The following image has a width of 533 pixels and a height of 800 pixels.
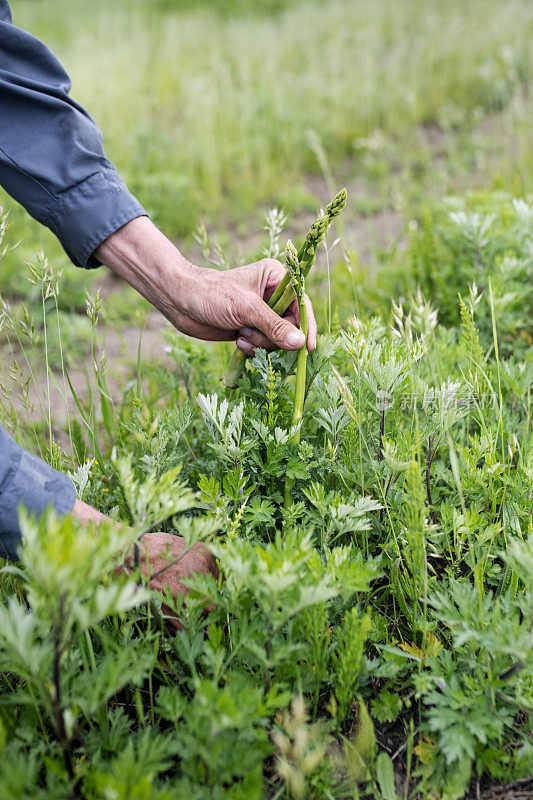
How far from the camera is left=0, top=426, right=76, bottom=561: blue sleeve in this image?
1.33 metres

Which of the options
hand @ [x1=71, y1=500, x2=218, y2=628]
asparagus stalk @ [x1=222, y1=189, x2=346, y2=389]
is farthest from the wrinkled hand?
asparagus stalk @ [x1=222, y1=189, x2=346, y2=389]

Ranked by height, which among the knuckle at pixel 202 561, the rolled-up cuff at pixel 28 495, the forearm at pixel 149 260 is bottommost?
the knuckle at pixel 202 561

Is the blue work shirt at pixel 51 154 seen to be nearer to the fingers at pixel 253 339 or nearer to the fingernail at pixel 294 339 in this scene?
the fingers at pixel 253 339

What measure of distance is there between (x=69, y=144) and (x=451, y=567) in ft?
5.97

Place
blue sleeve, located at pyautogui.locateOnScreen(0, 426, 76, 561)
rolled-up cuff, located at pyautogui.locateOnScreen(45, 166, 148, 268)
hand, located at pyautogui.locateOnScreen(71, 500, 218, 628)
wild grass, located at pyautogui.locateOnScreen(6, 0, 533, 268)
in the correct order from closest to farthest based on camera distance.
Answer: blue sleeve, located at pyautogui.locateOnScreen(0, 426, 76, 561) → hand, located at pyautogui.locateOnScreen(71, 500, 218, 628) → rolled-up cuff, located at pyautogui.locateOnScreen(45, 166, 148, 268) → wild grass, located at pyautogui.locateOnScreen(6, 0, 533, 268)

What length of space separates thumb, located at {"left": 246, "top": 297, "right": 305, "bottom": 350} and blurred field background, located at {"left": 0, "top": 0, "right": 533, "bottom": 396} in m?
0.56

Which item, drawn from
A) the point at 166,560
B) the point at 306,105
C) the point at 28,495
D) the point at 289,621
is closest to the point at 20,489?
the point at 28,495

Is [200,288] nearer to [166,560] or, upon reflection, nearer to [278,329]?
[278,329]

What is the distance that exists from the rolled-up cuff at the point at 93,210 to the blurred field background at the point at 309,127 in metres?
0.50

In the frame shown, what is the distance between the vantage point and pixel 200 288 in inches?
73.4

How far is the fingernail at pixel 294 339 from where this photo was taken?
62.1 inches

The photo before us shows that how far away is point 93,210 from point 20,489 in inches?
40.9

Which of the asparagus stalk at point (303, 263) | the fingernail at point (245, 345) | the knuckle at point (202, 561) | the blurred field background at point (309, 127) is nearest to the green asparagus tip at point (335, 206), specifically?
the asparagus stalk at point (303, 263)

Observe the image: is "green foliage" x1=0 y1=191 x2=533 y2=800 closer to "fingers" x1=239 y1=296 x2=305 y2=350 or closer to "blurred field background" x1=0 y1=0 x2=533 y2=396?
"fingers" x1=239 y1=296 x2=305 y2=350
